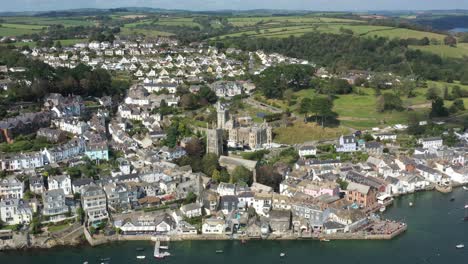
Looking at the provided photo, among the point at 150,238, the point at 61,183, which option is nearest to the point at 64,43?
the point at 61,183

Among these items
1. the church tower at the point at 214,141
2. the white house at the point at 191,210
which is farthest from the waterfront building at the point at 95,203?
the church tower at the point at 214,141

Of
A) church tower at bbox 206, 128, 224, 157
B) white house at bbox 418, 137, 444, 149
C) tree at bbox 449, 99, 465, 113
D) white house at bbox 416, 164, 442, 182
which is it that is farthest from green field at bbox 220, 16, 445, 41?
church tower at bbox 206, 128, 224, 157

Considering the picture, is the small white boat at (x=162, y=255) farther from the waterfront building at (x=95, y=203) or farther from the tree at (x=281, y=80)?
the tree at (x=281, y=80)

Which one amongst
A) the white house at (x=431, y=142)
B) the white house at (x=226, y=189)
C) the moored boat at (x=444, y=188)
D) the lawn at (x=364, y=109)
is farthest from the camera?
the lawn at (x=364, y=109)

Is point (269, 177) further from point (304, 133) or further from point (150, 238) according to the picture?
point (304, 133)

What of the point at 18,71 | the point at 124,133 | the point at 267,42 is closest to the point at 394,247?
the point at 124,133

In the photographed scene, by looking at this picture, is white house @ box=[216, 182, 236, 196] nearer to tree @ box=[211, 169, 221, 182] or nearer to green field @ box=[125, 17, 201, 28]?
tree @ box=[211, 169, 221, 182]

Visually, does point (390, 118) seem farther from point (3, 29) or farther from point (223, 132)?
point (3, 29)
